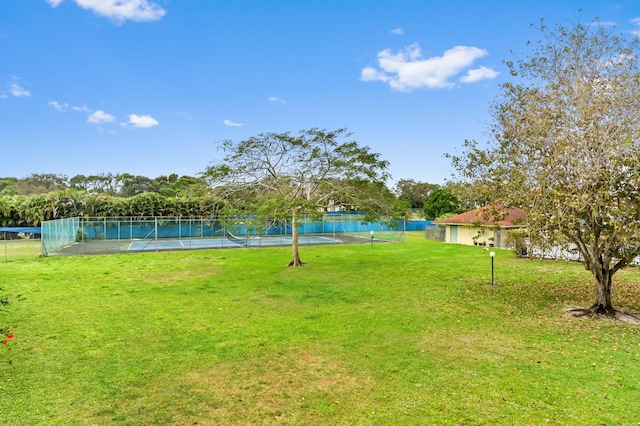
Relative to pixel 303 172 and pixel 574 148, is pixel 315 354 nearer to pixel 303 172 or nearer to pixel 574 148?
pixel 574 148

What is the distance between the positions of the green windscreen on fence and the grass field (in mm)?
7930

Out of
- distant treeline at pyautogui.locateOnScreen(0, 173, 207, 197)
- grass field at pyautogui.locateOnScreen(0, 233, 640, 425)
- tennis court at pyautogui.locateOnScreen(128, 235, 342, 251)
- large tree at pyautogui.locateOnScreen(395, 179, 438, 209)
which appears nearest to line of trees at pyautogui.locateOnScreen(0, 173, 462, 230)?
tennis court at pyautogui.locateOnScreen(128, 235, 342, 251)

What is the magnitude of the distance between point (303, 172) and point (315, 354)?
33.7 ft

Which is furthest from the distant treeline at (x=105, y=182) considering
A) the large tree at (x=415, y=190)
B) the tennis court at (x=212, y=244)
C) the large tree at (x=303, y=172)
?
the large tree at (x=303, y=172)

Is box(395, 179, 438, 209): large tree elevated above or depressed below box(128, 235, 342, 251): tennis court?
above

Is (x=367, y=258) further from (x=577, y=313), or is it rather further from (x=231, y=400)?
(x=231, y=400)

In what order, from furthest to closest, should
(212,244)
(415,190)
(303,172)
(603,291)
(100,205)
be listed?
(415,190), (100,205), (212,244), (303,172), (603,291)

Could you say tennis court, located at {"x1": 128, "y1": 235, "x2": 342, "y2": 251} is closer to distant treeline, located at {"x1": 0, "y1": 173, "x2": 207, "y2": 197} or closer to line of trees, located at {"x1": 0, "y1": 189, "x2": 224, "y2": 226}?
line of trees, located at {"x1": 0, "y1": 189, "x2": 224, "y2": 226}

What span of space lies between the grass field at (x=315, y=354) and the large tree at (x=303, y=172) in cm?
430

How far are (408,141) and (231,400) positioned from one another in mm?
23402

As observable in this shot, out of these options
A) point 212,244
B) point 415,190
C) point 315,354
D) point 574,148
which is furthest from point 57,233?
point 415,190

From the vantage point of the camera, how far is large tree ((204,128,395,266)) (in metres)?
15.1

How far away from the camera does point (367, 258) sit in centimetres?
1950

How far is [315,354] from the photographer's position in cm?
628
